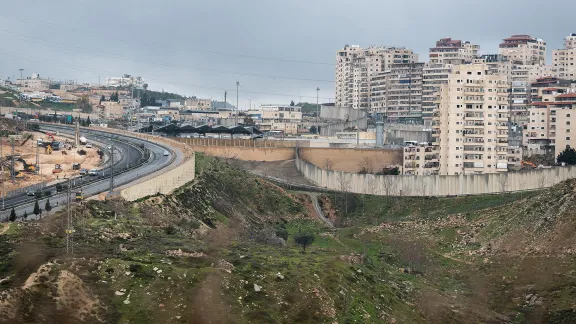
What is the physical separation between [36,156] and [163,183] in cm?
2452

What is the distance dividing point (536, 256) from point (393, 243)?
47.7 ft

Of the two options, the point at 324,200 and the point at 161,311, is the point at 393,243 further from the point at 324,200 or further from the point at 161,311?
the point at 161,311

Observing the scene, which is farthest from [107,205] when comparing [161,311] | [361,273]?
[161,311]

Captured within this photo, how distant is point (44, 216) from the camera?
211 feet

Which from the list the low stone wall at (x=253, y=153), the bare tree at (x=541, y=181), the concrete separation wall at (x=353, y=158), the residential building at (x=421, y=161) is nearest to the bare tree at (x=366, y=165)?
the concrete separation wall at (x=353, y=158)

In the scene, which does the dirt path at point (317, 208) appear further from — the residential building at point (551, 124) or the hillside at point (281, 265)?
the residential building at point (551, 124)

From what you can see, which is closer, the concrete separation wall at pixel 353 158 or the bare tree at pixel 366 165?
the bare tree at pixel 366 165

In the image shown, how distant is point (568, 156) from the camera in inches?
4798

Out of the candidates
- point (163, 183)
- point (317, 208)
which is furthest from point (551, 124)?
point (163, 183)

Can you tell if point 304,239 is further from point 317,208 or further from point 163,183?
point 317,208

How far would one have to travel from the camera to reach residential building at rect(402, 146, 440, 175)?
12029 centimetres

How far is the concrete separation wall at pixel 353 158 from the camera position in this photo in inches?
5162

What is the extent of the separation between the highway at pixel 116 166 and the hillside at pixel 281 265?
4.54 meters

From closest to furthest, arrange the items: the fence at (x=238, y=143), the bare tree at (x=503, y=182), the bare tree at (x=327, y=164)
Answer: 1. the bare tree at (x=503, y=182)
2. the bare tree at (x=327, y=164)
3. the fence at (x=238, y=143)
